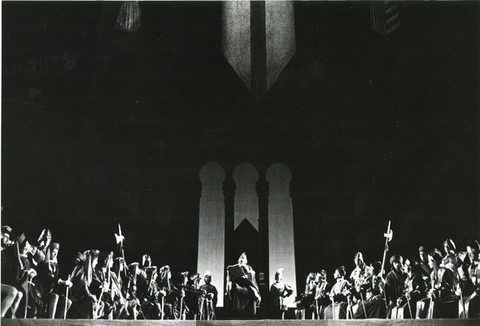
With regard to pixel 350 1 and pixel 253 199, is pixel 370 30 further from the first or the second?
pixel 253 199

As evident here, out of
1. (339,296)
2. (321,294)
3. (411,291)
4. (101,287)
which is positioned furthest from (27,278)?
(411,291)

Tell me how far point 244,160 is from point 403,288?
2.80 meters

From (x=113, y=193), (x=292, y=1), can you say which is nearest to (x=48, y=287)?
(x=113, y=193)

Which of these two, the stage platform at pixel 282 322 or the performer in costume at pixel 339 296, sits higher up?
the performer in costume at pixel 339 296

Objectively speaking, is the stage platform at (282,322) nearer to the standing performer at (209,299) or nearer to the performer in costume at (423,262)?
the standing performer at (209,299)

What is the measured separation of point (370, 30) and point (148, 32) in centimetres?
309

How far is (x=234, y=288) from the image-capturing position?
935 centimetres

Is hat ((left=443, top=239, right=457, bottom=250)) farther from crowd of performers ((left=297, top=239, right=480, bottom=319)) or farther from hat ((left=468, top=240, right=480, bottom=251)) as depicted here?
hat ((left=468, top=240, right=480, bottom=251))

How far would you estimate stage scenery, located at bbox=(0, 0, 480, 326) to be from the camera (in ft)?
30.4

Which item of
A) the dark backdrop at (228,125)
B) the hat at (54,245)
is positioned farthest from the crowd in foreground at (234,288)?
A: the dark backdrop at (228,125)

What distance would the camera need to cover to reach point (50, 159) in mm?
9336

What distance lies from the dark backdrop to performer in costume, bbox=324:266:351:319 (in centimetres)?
18

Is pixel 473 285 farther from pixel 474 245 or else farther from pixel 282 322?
pixel 282 322

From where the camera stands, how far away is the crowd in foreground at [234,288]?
9.16 meters
